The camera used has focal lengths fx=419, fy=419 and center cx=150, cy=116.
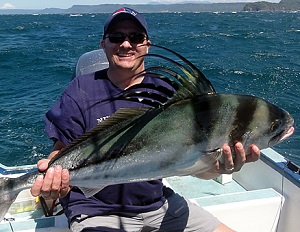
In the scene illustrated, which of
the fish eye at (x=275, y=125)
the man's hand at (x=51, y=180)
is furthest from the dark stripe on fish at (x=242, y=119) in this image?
the man's hand at (x=51, y=180)

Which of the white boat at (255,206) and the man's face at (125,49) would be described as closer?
the man's face at (125,49)

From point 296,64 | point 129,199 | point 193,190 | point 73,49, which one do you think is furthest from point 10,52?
point 129,199

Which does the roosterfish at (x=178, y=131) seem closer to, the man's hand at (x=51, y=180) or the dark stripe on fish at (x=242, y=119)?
the dark stripe on fish at (x=242, y=119)

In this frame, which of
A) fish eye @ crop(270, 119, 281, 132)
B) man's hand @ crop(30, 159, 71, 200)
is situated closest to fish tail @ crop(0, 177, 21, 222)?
man's hand @ crop(30, 159, 71, 200)

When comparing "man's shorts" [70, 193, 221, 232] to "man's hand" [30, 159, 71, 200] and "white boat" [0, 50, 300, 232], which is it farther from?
"man's hand" [30, 159, 71, 200]

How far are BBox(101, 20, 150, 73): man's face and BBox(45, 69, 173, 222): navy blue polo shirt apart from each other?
168 millimetres

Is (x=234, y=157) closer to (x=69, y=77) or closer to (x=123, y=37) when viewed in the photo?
(x=123, y=37)

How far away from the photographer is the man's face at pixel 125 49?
288cm

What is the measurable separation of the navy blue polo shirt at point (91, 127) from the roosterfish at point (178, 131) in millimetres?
567

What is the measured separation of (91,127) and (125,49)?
0.58m

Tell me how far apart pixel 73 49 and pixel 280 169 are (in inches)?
897

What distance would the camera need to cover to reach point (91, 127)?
2.85m

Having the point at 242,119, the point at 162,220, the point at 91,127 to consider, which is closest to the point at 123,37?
the point at 91,127

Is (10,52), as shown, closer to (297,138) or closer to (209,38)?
(209,38)
